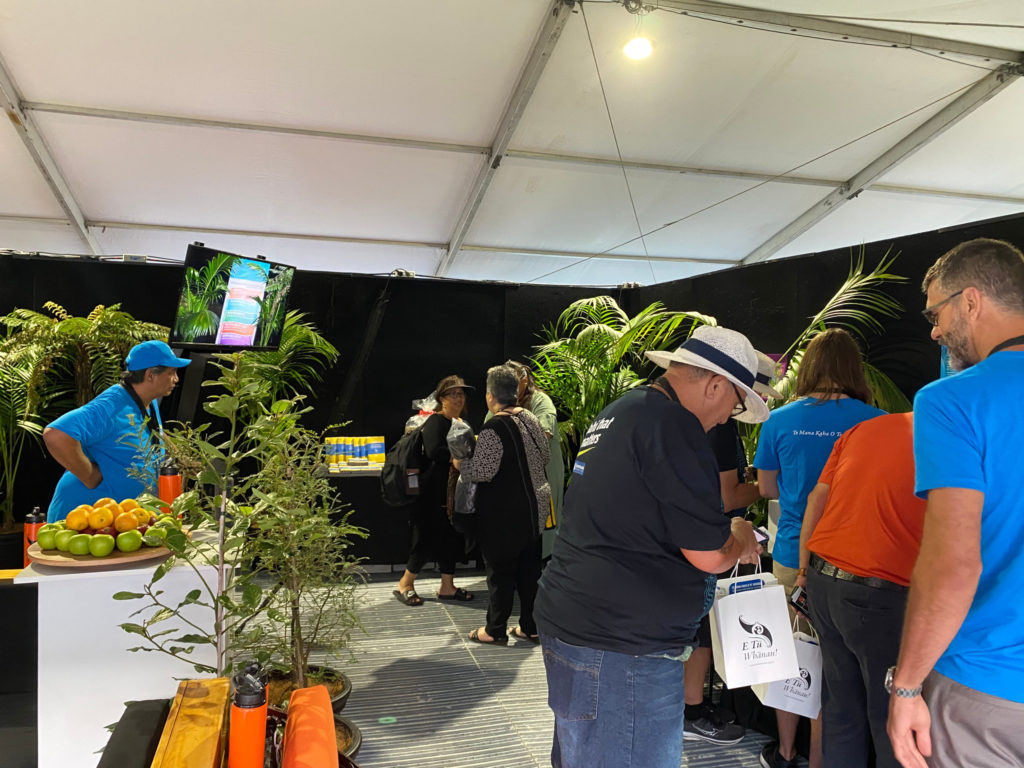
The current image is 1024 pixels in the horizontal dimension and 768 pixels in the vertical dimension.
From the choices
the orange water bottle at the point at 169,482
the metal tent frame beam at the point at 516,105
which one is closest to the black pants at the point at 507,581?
the orange water bottle at the point at 169,482

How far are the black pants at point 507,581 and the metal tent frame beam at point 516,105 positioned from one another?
326 cm

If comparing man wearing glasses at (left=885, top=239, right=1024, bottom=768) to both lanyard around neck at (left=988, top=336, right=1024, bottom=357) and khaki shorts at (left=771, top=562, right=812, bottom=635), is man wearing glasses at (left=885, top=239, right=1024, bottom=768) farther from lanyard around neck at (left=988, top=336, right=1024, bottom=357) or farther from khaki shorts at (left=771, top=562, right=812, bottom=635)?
khaki shorts at (left=771, top=562, right=812, bottom=635)

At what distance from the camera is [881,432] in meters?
2.15

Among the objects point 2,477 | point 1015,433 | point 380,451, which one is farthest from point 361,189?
point 1015,433

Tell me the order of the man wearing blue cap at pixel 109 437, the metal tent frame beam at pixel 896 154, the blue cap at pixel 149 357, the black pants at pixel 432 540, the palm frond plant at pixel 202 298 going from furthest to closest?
1. the metal tent frame beam at pixel 896 154
2. the black pants at pixel 432 540
3. the palm frond plant at pixel 202 298
4. the blue cap at pixel 149 357
5. the man wearing blue cap at pixel 109 437

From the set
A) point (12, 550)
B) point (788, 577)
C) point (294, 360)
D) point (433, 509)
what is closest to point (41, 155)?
point (294, 360)

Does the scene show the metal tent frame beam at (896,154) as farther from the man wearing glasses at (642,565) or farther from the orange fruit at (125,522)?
the orange fruit at (125,522)

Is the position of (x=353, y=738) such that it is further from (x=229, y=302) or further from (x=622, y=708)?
(x=229, y=302)

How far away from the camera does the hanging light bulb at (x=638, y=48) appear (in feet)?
15.4

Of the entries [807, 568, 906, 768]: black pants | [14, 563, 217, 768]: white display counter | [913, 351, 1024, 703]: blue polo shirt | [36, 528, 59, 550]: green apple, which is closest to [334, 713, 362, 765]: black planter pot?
[14, 563, 217, 768]: white display counter

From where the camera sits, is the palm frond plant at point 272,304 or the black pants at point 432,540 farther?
the black pants at point 432,540

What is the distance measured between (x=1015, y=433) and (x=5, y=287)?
241 inches

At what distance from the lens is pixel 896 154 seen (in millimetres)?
6254

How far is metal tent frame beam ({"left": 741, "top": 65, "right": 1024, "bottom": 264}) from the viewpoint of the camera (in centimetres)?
524
